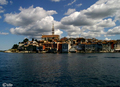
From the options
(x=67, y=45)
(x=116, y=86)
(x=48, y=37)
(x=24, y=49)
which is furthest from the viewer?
(x=48, y=37)

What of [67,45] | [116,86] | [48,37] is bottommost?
[116,86]

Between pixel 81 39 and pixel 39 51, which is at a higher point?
pixel 81 39

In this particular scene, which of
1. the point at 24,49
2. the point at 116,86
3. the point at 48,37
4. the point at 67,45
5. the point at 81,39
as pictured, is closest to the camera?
the point at 116,86

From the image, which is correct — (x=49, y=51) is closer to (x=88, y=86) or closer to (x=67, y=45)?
(x=67, y=45)

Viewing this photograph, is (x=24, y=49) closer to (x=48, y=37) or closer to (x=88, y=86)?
(x=48, y=37)

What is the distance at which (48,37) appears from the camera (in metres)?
187

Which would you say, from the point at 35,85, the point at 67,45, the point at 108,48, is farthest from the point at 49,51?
the point at 35,85

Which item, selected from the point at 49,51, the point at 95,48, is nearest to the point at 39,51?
the point at 49,51

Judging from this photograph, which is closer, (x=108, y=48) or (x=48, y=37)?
(x=108, y=48)

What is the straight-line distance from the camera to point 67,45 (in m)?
132

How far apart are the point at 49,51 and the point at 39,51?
39.3 ft

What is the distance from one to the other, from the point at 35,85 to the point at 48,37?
170943 mm

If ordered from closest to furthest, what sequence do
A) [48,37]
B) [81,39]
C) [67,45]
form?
1. [67,45]
2. [81,39]
3. [48,37]

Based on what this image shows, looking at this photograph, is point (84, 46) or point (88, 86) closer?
point (88, 86)
